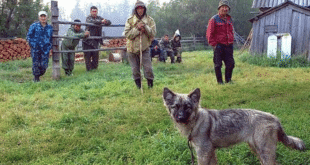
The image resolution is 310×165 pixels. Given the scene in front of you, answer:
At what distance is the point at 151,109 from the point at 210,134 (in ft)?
7.97

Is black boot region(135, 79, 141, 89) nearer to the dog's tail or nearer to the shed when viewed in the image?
the dog's tail

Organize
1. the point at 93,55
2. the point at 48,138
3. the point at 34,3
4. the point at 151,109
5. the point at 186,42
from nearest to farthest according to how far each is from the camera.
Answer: the point at 48,138 < the point at 151,109 < the point at 93,55 < the point at 34,3 < the point at 186,42

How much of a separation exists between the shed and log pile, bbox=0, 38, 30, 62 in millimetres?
14494

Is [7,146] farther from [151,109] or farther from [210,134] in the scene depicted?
[210,134]

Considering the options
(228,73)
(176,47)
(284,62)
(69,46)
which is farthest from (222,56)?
(176,47)

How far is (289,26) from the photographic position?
13133mm

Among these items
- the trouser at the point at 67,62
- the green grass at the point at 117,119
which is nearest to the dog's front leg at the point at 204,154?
the green grass at the point at 117,119

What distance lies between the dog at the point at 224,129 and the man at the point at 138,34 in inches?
153

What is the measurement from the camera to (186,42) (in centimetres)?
3253

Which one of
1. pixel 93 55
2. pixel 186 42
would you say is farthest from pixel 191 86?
pixel 186 42

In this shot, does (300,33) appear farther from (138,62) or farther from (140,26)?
(140,26)

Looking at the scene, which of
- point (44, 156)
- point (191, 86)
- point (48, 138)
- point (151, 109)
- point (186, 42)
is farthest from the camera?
point (186, 42)

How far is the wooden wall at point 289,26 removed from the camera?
12641 mm

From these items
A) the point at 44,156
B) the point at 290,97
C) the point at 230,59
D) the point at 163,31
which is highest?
the point at 163,31
